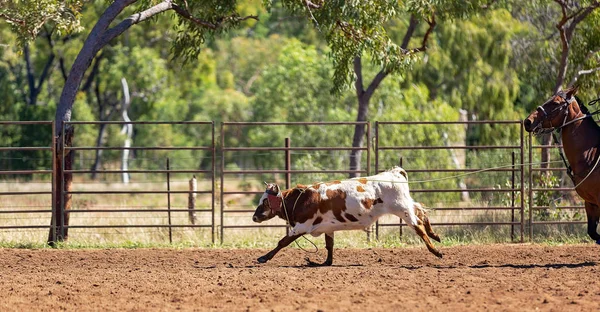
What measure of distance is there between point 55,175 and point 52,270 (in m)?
3.62

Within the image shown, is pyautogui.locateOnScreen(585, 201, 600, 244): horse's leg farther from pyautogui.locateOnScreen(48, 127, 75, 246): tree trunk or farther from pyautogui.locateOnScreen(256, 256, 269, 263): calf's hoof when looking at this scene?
pyautogui.locateOnScreen(48, 127, 75, 246): tree trunk

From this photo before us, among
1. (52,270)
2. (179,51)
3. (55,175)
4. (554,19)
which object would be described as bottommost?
(52,270)

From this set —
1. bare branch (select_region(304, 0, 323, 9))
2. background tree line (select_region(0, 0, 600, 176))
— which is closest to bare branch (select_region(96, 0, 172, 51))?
background tree line (select_region(0, 0, 600, 176))

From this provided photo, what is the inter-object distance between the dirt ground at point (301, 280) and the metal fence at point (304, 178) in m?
1.23

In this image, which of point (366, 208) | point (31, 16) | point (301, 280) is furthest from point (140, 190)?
point (301, 280)

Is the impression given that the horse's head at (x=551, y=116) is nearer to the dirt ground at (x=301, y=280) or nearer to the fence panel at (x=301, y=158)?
the dirt ground at (x=301, y=280)

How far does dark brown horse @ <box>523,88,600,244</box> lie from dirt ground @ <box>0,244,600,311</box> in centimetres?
109

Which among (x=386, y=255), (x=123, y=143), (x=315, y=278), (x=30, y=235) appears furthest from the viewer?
(x=123, y=143)

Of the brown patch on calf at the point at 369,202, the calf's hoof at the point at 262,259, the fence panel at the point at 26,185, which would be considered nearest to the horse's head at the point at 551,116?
the brown patch on calf at the point at 369,202

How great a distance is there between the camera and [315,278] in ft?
34.6

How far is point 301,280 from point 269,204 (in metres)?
Answer: 1.83

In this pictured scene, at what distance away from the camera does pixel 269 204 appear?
1198cm

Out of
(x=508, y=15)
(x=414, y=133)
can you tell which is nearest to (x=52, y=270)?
(x=414, y=133)

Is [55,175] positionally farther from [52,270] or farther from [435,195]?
[435,195]
